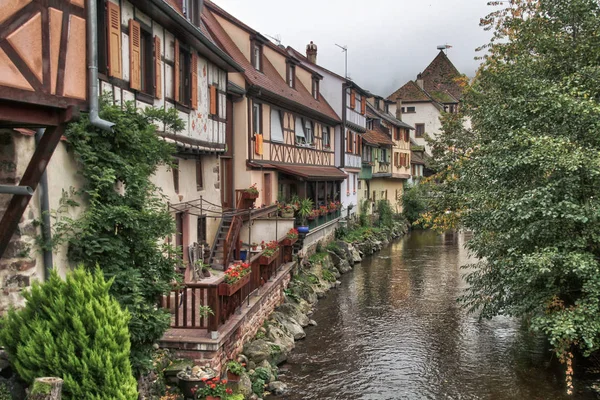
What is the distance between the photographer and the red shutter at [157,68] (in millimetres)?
11195

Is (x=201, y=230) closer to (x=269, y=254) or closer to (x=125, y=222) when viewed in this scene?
(x=269, y=254)

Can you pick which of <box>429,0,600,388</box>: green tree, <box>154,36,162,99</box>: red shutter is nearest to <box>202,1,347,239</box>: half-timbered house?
<box>154,36,162,99</box>: red shutter

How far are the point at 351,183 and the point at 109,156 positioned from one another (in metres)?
27.9

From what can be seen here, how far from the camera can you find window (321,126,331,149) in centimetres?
2916

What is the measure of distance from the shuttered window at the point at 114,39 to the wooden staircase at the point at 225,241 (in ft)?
22.0

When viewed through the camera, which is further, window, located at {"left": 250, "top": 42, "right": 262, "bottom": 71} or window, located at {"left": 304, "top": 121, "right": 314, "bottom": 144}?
window, located at {"left": 304, "top": 121, "right": 314, "bottom": 144}

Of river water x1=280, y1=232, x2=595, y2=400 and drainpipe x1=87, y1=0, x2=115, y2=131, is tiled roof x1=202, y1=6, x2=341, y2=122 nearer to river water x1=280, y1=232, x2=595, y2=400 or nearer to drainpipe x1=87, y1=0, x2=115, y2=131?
river water x1=280, y1=232, x2=595, y2=400

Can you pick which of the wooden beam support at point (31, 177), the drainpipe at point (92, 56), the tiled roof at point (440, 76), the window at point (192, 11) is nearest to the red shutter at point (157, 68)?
the window at point (192, 11)

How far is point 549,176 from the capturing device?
9.69 metres

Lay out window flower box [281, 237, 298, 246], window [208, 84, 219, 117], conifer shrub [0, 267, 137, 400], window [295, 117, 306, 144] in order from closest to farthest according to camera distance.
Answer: conifer shrub [0, 267, 137, 400]
window [208, 84, 219, 117]
window flower box [281, 237, 298, 246]
window [295, 117, 306, 144]

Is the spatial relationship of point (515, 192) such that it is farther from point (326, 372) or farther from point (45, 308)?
point (45, 308)

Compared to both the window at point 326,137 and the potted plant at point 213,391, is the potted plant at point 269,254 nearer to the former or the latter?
the potted plant at point 213,391

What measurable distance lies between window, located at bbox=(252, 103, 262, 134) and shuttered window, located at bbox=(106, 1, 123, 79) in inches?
422

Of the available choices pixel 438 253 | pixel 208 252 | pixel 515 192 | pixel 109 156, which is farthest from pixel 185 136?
pixel 438 253
